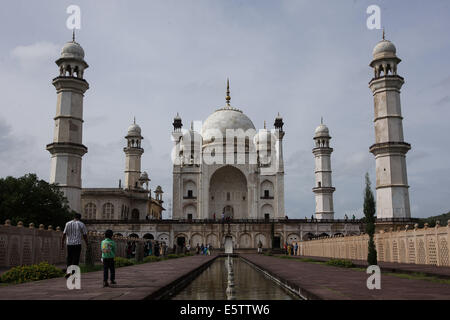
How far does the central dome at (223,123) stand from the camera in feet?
145

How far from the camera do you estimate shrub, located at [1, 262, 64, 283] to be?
7.83 m

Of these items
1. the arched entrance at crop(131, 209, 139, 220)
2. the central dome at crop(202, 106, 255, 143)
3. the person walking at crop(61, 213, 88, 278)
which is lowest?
the person walking at crop(61, 213, 88, 278)

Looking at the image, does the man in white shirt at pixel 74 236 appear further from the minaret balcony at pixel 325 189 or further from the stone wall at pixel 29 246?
the minaret balcony at pixel 325 189

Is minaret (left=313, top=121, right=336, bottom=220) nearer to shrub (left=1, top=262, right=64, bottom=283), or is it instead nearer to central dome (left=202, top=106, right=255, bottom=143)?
central dome (left=202, top=106, right=255, bottom=143)

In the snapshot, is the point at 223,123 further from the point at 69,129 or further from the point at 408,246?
the point at 408,246

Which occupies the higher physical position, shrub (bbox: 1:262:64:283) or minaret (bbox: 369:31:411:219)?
minaret (bbox: 369:31:411:219)

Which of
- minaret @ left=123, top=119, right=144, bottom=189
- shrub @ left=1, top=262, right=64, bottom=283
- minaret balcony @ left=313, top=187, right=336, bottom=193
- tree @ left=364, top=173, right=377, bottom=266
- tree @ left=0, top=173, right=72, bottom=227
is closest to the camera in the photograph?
shrub @ left=1, top=262, right=64, bottom=283

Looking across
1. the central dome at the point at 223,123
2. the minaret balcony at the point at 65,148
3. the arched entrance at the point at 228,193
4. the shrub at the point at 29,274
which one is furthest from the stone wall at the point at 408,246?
the central dome at the point at 223,123

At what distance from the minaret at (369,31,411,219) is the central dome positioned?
15.4 m

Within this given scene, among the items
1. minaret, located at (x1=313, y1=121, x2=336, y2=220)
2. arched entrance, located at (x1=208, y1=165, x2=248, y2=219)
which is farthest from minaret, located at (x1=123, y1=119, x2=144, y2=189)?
minaret, located at (x1=313, y1=121, x2=336, y2=220)

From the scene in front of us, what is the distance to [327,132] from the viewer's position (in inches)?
1734
